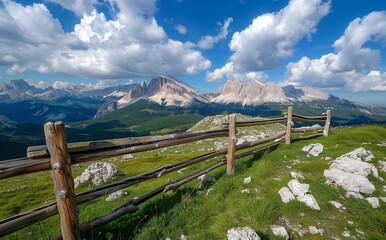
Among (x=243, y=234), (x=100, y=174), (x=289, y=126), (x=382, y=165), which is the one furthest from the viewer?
(x=100, y=174)

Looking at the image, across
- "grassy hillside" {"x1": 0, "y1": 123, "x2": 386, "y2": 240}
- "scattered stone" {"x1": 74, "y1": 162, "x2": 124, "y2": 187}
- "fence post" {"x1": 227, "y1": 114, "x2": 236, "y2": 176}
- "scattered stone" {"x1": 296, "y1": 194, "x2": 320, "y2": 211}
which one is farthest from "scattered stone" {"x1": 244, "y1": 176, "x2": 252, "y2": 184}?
"scattered stone" {"x1": 74, "y1": 162, "x2": 124, "y2": 187}

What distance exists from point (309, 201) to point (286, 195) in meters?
0.53

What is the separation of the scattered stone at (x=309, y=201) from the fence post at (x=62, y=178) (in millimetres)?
5471

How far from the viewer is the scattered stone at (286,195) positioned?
4.73m

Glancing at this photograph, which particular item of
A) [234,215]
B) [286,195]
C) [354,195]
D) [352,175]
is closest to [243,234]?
[234,215]

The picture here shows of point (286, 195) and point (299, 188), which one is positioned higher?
point (299, 188)

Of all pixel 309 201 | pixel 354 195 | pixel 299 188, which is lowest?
pixel 354 195

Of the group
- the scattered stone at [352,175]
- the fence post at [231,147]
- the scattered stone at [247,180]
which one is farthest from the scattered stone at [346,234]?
the fence post at [231,147]

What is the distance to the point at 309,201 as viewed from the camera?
Answer: 455cm

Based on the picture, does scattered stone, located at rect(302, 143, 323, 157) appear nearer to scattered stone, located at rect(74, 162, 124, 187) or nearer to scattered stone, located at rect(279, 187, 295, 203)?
scattered stone, located at rect(279, 187, 295, 203)

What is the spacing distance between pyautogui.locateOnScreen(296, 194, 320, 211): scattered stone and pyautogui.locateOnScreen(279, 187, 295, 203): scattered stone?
0.18 meters

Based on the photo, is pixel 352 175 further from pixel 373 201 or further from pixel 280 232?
pixel 280 232

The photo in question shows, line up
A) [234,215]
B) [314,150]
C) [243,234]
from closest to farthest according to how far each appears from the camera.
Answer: [243,234] < [234,215] < [314,150]

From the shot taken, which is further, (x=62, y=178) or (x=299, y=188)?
(x=299, y=188)
